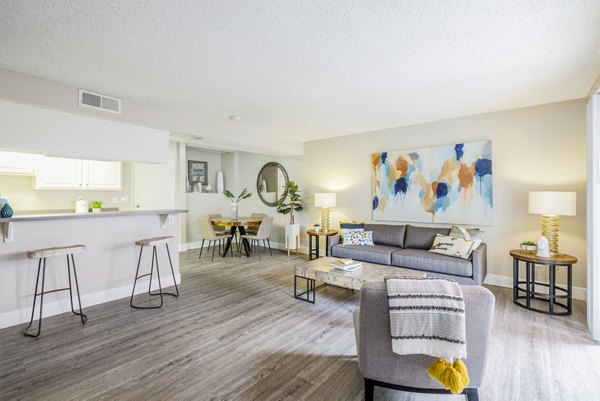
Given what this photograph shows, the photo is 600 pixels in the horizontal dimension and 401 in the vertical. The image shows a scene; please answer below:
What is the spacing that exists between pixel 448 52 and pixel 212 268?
4537 millimetres

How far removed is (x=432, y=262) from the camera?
3.73 m

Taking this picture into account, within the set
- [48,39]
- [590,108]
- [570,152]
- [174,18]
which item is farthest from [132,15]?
[570,152]

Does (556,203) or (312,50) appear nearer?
(312,50)

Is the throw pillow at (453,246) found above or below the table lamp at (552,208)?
below

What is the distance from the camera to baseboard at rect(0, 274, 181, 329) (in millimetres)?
2789

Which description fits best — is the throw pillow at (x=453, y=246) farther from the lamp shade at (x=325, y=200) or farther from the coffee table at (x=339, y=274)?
the lamp shade at (x=325, y=200)

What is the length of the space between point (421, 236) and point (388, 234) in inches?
19.9

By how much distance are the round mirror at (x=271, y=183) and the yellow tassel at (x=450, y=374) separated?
5309mm

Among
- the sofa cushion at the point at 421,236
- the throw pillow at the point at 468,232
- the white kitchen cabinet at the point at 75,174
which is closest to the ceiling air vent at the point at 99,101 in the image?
the white kitchen cabinet at the point at 75,174

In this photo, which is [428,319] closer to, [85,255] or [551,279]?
[551,279]

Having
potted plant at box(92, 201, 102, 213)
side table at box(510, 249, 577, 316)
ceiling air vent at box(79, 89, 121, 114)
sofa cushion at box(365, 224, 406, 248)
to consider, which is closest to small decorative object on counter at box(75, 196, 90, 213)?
potted plant at box(92, 201, 102, 213)

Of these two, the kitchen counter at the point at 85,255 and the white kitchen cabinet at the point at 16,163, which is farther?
the white kitchen cabinet at the point at 16,163

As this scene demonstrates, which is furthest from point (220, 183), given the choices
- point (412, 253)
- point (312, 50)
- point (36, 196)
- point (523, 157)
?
point (523, 157)

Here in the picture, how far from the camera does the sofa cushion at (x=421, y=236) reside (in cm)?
426
